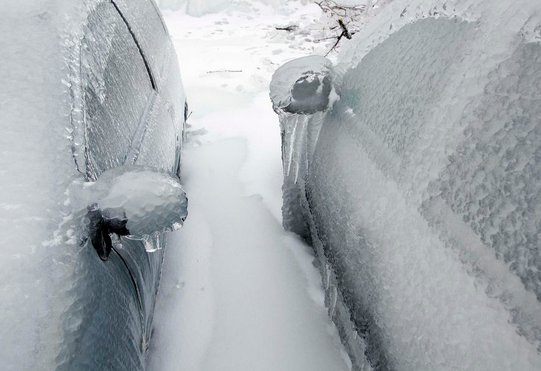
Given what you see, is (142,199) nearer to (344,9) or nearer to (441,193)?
(441,193)

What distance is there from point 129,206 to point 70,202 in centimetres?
14

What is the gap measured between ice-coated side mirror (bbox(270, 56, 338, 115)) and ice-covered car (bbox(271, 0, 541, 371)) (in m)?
0.15

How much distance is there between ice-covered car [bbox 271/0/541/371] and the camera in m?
0.78

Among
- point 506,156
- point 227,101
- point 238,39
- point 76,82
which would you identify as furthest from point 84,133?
point 238,39

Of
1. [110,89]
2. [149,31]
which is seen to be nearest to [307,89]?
[110,89]

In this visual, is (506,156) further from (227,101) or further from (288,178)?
(227,101)

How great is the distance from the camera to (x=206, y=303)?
1932mm

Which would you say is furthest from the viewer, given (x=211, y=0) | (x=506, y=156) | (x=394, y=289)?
(x=211, y=0)

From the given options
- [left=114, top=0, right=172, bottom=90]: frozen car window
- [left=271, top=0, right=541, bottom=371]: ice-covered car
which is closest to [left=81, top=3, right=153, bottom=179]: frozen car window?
[left=114, top=0, right=172, bottom=90]: frozen car window

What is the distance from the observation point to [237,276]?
2.09 m

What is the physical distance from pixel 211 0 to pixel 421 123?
36.0ft

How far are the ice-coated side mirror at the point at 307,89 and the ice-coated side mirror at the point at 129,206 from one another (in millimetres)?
829

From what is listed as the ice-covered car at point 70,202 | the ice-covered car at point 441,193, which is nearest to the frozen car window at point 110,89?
the ice-covered car at point 70,202

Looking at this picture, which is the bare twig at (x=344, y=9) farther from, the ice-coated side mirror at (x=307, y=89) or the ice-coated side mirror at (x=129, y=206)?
the ice-coated side mirror at (x=129, y=206)
